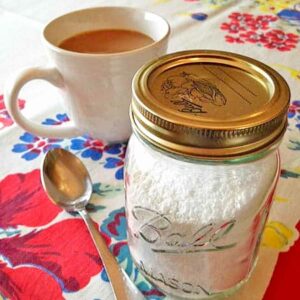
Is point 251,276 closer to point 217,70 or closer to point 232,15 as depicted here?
point 217,70

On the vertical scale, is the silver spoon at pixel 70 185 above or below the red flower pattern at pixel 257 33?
above

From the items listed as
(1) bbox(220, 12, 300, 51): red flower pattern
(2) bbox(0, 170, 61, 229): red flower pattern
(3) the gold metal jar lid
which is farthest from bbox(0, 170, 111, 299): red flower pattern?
(1) bbox(220, 12, 300, 51): red flower pattern

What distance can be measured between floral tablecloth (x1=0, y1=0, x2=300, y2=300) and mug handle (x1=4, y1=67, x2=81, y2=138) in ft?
0.09

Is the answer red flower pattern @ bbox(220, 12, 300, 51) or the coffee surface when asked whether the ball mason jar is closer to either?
the coffee surface

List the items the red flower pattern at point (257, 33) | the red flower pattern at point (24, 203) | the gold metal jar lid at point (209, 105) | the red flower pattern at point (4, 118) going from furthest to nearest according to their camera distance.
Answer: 1. the red flower pattern at point (257, 33)
2. the red flower pattern at point (4, 118)
3. the red flower pattern at point (24, 203)
4. the gold metal jar lid at point (209, 105)

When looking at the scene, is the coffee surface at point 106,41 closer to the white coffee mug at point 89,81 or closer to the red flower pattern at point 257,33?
the white coffee mug at point 89,81

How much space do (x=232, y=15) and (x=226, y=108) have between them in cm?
Answer: 46

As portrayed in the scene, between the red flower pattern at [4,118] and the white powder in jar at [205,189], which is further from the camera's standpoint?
the red flower pattern at [4,118]

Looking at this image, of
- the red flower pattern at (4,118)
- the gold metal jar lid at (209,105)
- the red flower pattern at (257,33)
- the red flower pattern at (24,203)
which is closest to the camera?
the gold metal jar lid at (209,105)

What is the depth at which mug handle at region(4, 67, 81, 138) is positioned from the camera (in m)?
0.36

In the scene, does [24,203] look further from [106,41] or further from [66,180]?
[106,41]

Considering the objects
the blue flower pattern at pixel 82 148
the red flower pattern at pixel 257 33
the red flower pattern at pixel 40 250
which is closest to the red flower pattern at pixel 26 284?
the red flower pattern at pixel 40 250

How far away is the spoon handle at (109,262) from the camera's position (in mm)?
272

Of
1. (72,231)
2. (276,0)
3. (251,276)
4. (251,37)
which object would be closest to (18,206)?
(72,231)
